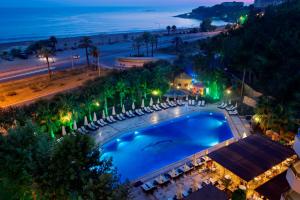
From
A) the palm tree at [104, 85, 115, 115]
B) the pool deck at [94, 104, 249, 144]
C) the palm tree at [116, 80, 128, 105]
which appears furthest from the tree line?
the palm tree at [104, 85, 115, 115]

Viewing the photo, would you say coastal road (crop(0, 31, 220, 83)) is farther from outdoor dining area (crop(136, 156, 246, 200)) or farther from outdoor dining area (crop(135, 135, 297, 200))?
outdoor dining area (crop(135, 135, 297, 200))

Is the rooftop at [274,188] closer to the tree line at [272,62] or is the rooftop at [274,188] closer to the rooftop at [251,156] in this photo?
the rooftop at [251,156]

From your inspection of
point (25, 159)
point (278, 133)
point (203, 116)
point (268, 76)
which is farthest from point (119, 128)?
point (268, 76)

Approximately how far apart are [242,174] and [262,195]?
179cm

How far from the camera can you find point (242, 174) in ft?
57.3

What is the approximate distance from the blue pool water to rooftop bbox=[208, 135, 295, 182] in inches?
188

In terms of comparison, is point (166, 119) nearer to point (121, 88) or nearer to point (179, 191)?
point (121, 88)

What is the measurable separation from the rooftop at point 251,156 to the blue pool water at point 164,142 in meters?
4.79

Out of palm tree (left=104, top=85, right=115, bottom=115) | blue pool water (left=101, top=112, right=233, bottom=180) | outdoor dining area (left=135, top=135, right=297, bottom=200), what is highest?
palm tree (left=104, top=85, right=115, bottom=115)

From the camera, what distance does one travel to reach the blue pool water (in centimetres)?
2266

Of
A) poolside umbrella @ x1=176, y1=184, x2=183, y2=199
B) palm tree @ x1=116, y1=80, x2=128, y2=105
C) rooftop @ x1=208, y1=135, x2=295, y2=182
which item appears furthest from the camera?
palm tree @ x1=116, y1=80, x2=128, y2=105

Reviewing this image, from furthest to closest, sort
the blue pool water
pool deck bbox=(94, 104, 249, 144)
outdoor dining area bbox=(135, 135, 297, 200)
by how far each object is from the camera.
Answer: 1. pool deck bbox=(94, 104, 249, 144)
2. the blue pool water
3. outdoor dining area bbox=(135, 135, 297, 200)

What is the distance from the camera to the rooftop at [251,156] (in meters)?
17.8

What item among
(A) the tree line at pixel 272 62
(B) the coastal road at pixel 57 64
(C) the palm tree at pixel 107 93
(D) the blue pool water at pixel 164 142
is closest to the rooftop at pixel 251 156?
(A) the tree line at pixel 272 62
